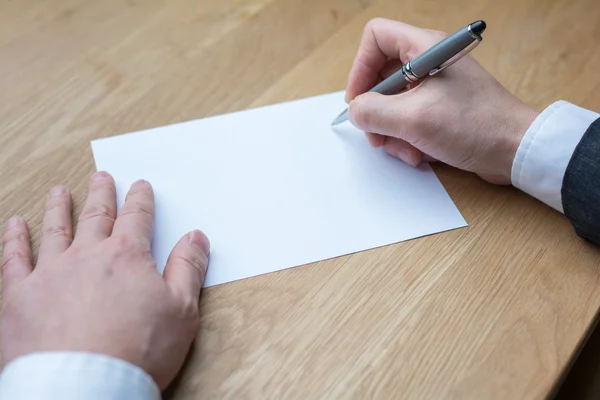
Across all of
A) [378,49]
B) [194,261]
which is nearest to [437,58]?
[378,49]

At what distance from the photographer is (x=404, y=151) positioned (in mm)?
649

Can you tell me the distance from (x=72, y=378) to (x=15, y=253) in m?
0.17

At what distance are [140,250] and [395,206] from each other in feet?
0.85

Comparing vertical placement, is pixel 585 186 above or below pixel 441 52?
below

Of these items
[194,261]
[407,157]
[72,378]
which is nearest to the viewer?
[72,378]

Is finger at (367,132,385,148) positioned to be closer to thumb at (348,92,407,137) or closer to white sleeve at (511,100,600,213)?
thumb at (348,92,407,137)

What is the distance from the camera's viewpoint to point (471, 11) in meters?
0.82

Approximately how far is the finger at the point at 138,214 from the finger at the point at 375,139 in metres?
0.25

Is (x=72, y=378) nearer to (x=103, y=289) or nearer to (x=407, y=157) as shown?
(x=103, y=289)

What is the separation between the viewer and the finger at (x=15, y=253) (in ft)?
1.73

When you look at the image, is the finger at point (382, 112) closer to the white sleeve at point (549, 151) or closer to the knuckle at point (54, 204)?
the white sleeve at point (549, 151)

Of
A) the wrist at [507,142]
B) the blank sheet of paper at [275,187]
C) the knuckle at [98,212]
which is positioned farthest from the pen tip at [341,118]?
the knuckle at [98,212]

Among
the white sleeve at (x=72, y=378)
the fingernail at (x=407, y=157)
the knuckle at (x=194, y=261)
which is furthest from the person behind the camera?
the fingernail at (x=407, y=157)

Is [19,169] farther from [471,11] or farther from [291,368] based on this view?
[471,11]
